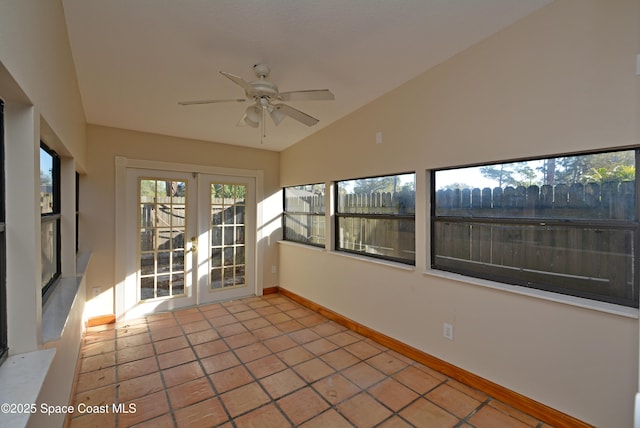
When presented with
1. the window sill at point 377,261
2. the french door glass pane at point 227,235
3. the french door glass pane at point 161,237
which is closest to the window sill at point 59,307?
the french door glass pane at point 161,237

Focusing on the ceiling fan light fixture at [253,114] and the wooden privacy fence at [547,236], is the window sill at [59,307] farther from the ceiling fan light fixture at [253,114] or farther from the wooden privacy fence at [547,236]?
the wooden privacy fence at [547,236]

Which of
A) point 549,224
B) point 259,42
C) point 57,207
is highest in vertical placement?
point 259,42

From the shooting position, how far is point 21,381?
1.00 m

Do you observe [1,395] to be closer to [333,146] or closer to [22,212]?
[22,212]

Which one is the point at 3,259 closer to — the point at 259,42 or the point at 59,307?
the point at 59,307

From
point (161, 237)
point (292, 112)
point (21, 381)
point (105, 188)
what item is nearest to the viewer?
point (21, 381)

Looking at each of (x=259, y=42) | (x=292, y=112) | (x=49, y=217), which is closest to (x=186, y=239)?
(x=49, y=217)

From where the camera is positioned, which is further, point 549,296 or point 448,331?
point 448,331

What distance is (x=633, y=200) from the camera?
68.4 inches

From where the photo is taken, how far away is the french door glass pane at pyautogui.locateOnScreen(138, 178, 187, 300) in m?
3.89

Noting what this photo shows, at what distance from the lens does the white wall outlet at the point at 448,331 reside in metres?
2.52

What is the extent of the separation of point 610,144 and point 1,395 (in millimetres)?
3038

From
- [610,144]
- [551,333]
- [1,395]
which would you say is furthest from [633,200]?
[1,395]

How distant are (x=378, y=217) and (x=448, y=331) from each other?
1.35 m
